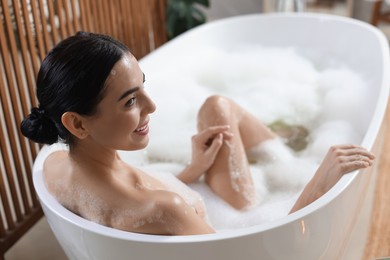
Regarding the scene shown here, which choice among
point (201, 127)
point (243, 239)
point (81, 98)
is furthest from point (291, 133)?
point (81, 98)

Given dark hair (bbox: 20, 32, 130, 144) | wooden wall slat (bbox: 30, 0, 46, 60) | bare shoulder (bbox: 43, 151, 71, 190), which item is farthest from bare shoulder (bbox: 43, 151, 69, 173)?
wooden wall slat (bbox: 30, 0, 46, 60)

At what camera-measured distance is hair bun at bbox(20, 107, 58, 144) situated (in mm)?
1428

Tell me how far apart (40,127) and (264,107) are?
4.94ft

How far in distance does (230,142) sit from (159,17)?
1.56 m

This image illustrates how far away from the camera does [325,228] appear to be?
158 cm

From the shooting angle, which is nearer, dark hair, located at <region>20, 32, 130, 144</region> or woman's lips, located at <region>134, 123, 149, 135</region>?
dark hair, located at <region>20, 32, 130, 144</region>

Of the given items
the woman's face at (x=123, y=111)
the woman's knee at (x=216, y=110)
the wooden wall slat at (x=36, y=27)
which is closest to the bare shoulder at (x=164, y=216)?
the woman's face at (x=123, y=111)

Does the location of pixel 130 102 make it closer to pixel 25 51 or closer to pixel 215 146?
pixel 215 146

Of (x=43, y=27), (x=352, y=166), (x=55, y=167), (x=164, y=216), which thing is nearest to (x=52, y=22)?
(x=43, y=27)

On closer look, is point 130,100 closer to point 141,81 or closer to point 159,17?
point 141,81

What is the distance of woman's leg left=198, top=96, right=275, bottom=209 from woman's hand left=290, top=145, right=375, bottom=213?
269 millimetres

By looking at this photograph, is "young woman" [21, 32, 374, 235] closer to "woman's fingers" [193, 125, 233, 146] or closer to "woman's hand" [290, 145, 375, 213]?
"woman's hand" [290, 145, 375, 213]

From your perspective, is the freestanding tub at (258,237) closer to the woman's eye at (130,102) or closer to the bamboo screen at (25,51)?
the woman's eye at (130,102)

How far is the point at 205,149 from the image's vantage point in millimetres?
2049
